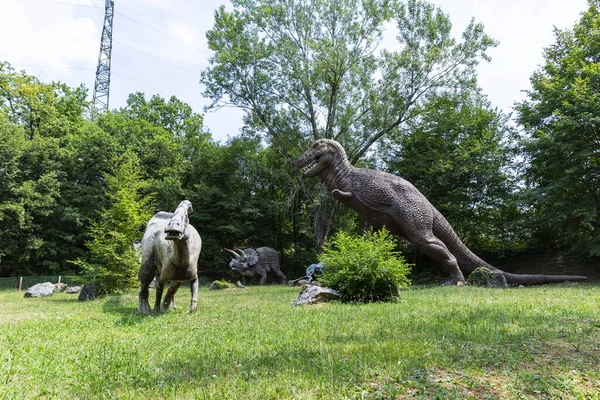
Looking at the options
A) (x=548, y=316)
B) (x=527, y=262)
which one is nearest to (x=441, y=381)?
(x=548, y=316)

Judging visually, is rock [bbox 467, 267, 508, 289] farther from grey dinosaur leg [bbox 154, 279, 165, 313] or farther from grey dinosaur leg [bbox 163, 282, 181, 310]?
grey dinosaur leg [bbox 154, 279, 165, 313]

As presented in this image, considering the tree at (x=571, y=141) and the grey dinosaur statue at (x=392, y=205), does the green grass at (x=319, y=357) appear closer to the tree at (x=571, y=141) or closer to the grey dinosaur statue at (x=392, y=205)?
the grey dinosaur statue at (x=392, y=205)

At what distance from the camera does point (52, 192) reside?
1862cm

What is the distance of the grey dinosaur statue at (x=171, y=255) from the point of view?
18.9ft

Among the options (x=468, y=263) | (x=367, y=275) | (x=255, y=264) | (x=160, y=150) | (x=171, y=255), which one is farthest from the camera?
(x=160, y=150)

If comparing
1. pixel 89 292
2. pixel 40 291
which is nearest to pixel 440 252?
pixel 89 292

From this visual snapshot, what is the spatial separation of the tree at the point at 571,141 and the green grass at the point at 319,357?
868cm

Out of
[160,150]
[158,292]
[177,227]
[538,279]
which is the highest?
[160,150]

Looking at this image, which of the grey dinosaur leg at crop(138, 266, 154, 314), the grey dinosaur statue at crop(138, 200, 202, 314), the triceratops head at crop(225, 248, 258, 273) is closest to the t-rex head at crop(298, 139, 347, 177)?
the grey dinosaur statue at crop(138, 200, 202, 314)

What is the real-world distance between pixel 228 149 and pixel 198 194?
3.61 m

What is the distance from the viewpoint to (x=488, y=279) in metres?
10.9

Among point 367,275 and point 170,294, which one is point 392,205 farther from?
point 170,294

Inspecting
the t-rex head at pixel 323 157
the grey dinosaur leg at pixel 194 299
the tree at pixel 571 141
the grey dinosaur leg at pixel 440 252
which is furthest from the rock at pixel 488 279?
the grey dinosaur leg at pixel 194 299

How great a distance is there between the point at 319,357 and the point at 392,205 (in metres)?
8.57
